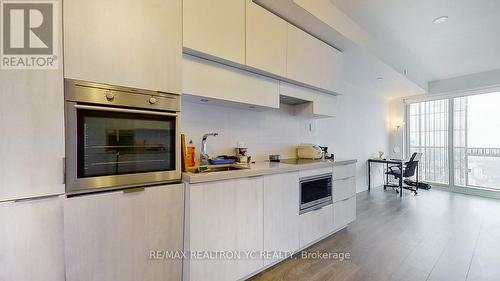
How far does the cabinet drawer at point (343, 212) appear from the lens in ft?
8.85

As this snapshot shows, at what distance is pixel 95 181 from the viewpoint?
124 centimetres

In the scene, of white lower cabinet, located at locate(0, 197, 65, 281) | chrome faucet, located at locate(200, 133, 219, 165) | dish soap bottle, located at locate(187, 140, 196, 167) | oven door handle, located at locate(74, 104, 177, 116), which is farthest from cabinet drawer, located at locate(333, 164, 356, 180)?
white lower cabinet, located at locate(0, 197, 65, 281)

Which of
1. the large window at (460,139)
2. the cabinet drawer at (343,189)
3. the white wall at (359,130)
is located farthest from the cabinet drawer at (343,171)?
the large window at (460,139)

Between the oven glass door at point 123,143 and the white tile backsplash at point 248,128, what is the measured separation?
60 cm

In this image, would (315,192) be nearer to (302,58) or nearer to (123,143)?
(302,58)

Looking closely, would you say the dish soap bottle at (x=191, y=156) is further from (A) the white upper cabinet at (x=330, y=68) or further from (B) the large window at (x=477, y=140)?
(B) the large window at (x=477, y=140)

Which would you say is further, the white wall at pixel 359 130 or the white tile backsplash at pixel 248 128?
the white wall at pixel 359 130

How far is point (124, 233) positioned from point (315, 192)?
6.12 ft

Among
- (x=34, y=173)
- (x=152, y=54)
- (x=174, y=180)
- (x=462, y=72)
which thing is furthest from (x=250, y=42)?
(x=462, y=72)

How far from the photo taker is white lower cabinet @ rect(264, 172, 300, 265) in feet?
6.40

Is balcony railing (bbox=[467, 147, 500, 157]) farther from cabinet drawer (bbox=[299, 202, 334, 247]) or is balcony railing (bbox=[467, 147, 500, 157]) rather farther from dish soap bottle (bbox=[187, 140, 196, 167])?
dish soap bottle (bbox=[187, 140, 196, 167])

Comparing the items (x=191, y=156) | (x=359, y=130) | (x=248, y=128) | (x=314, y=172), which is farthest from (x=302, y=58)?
(x=359, y=130)

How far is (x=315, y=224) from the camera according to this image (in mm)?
2410

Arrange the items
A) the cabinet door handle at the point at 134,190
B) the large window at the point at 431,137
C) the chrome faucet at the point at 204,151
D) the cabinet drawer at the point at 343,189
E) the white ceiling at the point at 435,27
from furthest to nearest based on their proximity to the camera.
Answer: the large window at the point at 431,137 < the cabinet drawer at the point at 343,189 < the white ceiling at the point at 435,27 < the chrome faucet at the point at 204,151 < the cabinet door handle at the point at 134,190
